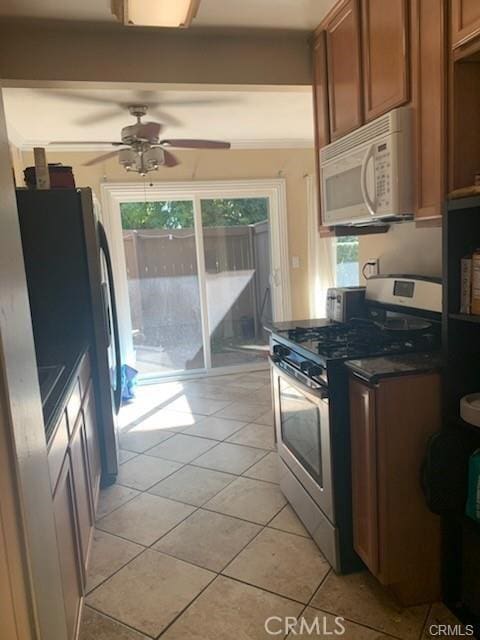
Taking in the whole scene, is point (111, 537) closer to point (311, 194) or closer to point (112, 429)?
point (112, 429)

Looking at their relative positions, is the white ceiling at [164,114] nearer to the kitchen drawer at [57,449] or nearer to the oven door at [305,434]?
the oven door at [305,434]

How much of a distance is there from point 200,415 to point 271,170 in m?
2.75

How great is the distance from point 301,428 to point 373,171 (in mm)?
1179

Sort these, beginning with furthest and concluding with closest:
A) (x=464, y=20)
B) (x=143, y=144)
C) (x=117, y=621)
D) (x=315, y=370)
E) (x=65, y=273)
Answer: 1. (x=143, y=144)
2. (x=65, y=273)
3. (x=315, y=370)
4. (x=117, y=621)
5. (x=464, y=20)

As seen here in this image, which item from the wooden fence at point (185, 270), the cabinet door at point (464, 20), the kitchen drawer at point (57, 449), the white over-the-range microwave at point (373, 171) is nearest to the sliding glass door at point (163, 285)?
the wooden fence at point (185, 270)

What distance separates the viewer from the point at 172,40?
7.83 ft

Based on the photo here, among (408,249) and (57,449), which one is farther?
(408,249)

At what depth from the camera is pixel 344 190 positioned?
2244 mm

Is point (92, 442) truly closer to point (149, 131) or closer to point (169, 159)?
point (149, 131)

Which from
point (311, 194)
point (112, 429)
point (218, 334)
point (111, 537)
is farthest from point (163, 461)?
point (311, 194)

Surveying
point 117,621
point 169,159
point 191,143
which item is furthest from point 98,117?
point 117,621

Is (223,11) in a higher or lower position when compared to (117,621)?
higher

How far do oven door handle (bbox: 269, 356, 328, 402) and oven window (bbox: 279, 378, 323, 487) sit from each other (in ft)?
0.09

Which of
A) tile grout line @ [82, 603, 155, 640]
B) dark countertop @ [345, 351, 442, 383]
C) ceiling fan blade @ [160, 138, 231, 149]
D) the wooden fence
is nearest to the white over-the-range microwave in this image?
dark countertop @ [345, 351, 442, 383]
